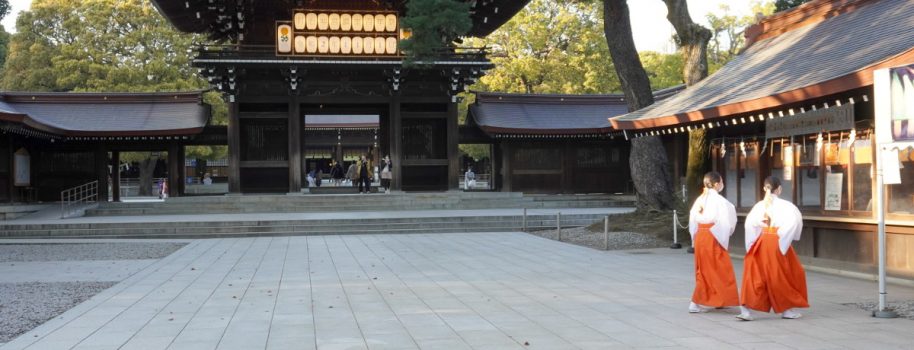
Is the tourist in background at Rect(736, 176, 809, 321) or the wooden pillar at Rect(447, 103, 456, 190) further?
Answer: the wooden pillar at Rect(447, 103, 456, 190)

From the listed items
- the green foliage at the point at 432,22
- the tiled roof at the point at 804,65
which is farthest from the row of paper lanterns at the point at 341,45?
the tiled roof at the point at 804,65

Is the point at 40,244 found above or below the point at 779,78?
below

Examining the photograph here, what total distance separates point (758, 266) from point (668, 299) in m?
1.52

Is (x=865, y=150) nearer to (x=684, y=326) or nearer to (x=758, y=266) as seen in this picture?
(x=758, y=266)

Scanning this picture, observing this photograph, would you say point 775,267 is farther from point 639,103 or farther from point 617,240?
point 639,103

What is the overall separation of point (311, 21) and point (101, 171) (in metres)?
9.28

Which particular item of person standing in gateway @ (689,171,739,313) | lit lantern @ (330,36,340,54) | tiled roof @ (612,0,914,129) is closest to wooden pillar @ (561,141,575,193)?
lit lantern @ (330,36,340,54)

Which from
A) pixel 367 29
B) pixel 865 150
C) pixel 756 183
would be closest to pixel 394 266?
pixel 756 183

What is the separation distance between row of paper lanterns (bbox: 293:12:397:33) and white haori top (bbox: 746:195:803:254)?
20039 mm

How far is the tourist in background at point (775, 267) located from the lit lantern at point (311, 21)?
67.4 ft

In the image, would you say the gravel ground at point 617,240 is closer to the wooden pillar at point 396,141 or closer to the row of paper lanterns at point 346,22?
the wooden pillar at point 396,141

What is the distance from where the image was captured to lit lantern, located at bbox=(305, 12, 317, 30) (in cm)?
2589

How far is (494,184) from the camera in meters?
31.6

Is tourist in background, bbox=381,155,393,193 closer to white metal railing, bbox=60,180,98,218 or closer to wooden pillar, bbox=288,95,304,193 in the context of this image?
wooden pillar, bbox=288,95,304,193
